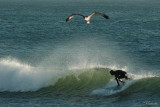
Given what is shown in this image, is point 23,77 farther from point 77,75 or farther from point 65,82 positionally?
point 77,75

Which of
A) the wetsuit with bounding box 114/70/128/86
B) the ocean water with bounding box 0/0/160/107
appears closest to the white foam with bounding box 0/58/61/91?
the ocean water with bounding box 0/0/160/107

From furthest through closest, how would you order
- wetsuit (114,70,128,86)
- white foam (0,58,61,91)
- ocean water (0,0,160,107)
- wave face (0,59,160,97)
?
white foam (0,58,61,91) < wave face (0,59,160,97) < wetsuit (114,70,128,86) < ocean water (0,0,160,107)

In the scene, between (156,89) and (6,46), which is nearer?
(156,89)

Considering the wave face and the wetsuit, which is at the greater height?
the wetsuit

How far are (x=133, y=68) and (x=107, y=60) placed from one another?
511 centimetres

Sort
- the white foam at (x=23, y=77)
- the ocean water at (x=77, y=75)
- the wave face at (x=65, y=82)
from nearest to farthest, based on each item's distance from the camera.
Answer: the ocean water at (x=77, y=75) → the wave face at (x=65, y=82) → the white foam at (x=23, y=77)

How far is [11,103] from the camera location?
2288cm

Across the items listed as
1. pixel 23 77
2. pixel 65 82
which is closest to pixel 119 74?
pixel 65 82

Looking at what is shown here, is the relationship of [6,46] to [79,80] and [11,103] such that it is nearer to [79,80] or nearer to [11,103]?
[79,80]

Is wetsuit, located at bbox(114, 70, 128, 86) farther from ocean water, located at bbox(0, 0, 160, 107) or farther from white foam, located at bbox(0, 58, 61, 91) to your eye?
white foam, located at bbox(0, 58, 61, 91)

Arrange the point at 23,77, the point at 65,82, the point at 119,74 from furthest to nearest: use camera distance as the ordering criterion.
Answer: the point at 23,77 → the point at 65,82 → the point at 119,74

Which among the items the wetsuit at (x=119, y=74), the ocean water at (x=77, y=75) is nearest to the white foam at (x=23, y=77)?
the ocean water at (x=77, y=75)

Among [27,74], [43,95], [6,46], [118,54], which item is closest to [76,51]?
[118,54]

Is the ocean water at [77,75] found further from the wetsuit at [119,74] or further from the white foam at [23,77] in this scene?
the wetsuit at [119,74]
